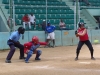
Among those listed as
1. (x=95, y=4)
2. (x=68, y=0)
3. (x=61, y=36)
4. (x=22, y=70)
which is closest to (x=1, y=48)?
(x=61, y=36)

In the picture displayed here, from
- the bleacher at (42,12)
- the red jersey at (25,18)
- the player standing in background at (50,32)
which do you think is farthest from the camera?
the bleacher at (42,12)

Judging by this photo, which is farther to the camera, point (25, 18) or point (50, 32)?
point (25, 18)

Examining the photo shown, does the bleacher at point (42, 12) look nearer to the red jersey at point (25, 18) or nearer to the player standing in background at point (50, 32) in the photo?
the red jersey at point (25, 18)

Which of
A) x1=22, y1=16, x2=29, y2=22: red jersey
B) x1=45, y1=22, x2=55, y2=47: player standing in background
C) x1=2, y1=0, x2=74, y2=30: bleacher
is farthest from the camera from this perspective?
x1=2, y1=0, x2=74, y2=30: bleacher

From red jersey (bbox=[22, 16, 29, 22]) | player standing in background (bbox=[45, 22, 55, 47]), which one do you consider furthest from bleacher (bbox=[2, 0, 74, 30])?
player standing in background (bbox=[45, 22, 55, 47])

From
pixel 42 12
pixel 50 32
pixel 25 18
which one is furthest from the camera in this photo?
pixel 42 12

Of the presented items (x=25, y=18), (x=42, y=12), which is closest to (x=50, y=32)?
(x=25, y=18)

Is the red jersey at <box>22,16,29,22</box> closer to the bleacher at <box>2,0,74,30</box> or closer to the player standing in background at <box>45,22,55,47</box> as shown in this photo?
the bleacher at <box>2,0,74,30</box>

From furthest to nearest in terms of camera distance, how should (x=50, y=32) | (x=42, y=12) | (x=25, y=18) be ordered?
1. (x=42, y=12)
2. (x=25, y=18)
3. (x=50, y=32)

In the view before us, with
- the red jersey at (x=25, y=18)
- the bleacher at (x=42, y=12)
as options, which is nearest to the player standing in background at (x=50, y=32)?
the red jersey at (x=25, y=18)

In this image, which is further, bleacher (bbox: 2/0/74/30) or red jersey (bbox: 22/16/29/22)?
bleacher (bbox: 2/0/74/30)

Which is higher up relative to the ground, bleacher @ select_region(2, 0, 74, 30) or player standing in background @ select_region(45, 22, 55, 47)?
bleacher @ select_region(2, 0, 74, 30)

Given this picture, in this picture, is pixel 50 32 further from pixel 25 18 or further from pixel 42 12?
pixel 42 12

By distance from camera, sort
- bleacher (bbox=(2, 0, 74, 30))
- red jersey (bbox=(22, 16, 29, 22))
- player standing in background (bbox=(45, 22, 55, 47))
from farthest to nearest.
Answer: bleacher (bbox=(2, 0, 74, 30)), red jersey (bbox=(22, 16, 29, 22)), player standing in background (bbox=(45, 22, 55, 47))
